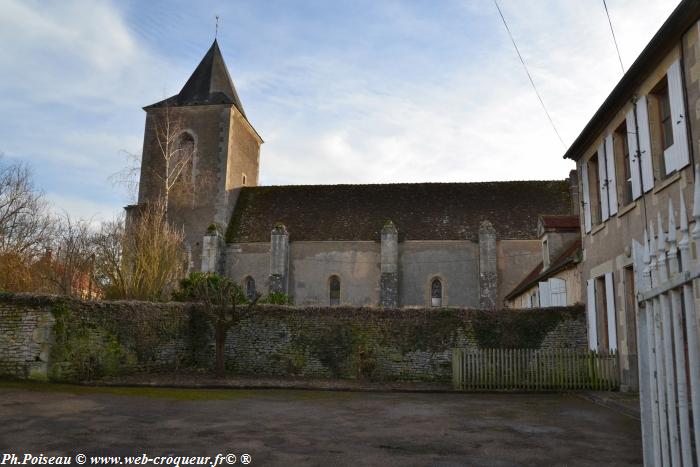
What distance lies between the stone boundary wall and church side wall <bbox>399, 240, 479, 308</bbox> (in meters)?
11.5

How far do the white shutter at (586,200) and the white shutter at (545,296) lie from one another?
457cm

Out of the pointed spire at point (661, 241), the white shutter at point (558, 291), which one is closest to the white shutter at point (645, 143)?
the white shutter at point (558, 291)

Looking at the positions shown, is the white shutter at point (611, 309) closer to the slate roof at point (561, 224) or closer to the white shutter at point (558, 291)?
the white shutter at point (558, 291)

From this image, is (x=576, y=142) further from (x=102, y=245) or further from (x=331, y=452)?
(x=102, y=245)

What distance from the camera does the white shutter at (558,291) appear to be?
56.2ft

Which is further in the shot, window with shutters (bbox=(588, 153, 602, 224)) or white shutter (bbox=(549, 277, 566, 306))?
white shutter (bbox=(549, 277, 566, 306))

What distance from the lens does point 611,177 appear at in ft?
39.9

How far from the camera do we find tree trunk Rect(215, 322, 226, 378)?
51.9 ft

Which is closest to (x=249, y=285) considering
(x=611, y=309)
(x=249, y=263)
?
(x=249, y=263)

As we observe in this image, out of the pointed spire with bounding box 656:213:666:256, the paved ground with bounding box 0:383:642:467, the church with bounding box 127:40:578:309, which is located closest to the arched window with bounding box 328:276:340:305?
the church with bounding box 127:40:578:309

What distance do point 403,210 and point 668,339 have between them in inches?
1067

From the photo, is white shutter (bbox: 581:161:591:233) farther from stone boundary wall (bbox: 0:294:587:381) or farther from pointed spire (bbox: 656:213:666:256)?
pointed spire (bbox: 656:213:666:256)

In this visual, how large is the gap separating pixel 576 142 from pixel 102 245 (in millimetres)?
20005

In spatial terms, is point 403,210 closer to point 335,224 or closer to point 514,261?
point 335,224
